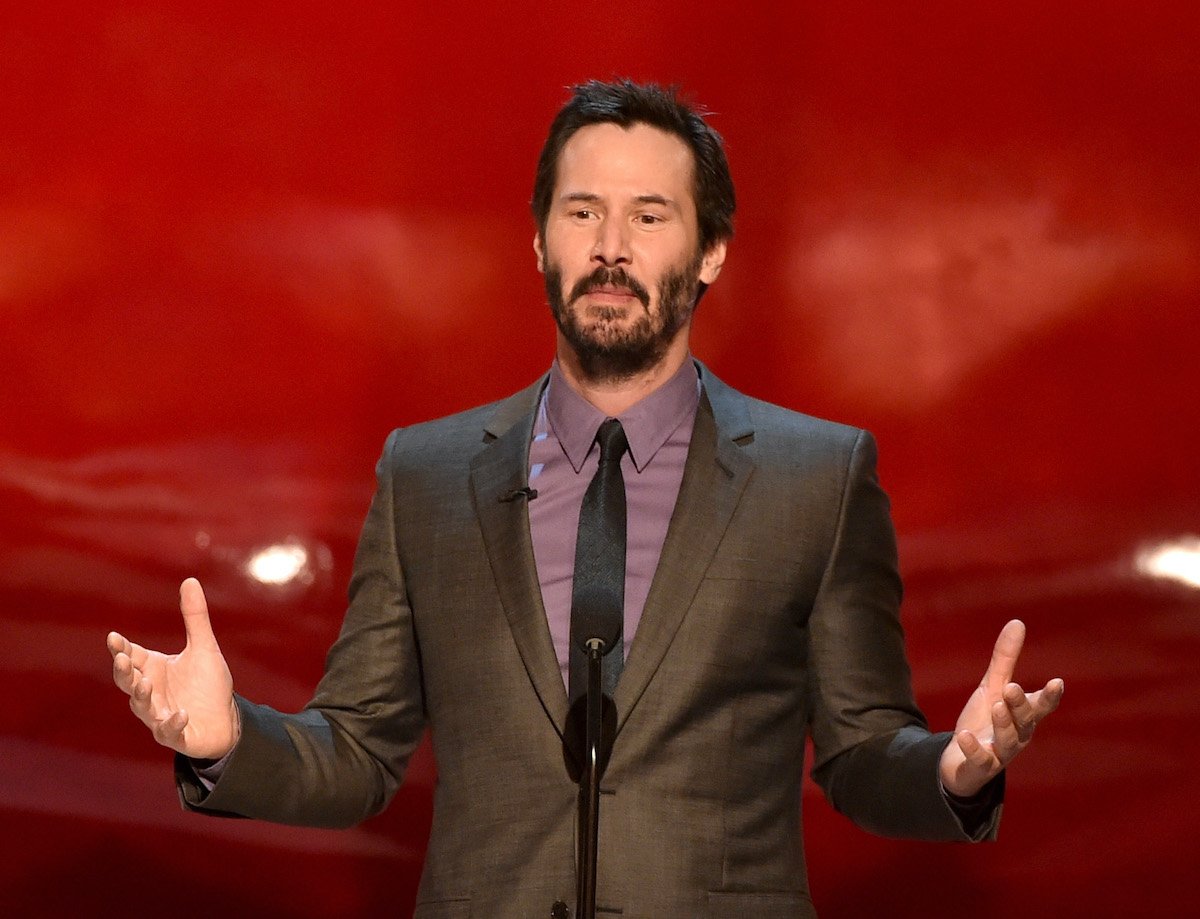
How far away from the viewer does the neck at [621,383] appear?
2492mm

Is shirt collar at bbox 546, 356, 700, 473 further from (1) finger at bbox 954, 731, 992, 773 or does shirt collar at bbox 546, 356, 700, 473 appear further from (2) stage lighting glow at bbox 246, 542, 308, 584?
(2) stage lighting glow at bbox 246, 542, 308, 584

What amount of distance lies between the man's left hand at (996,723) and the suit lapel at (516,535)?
0.52m

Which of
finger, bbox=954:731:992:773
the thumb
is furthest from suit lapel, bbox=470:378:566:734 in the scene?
finger, bbox=954:731:992:773

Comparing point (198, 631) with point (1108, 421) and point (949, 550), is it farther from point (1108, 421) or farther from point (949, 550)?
point (1108, 421)

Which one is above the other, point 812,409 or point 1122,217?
point 1122,217

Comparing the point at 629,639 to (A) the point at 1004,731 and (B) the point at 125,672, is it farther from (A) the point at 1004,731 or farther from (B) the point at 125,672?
(B) the point at 125,672

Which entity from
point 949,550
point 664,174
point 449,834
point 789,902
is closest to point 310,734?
point 449,834

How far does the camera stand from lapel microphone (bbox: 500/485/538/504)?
233cm

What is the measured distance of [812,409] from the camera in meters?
3.23

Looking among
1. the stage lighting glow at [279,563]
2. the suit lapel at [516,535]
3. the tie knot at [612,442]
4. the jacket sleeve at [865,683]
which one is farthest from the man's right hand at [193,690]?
the stage lighting glow at [279,563]

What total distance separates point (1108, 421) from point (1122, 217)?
392 millimetres

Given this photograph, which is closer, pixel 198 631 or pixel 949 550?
pixel 198 631

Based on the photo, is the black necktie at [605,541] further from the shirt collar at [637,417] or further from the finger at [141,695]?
the finger at [141,695]

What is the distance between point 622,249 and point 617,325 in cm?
11
